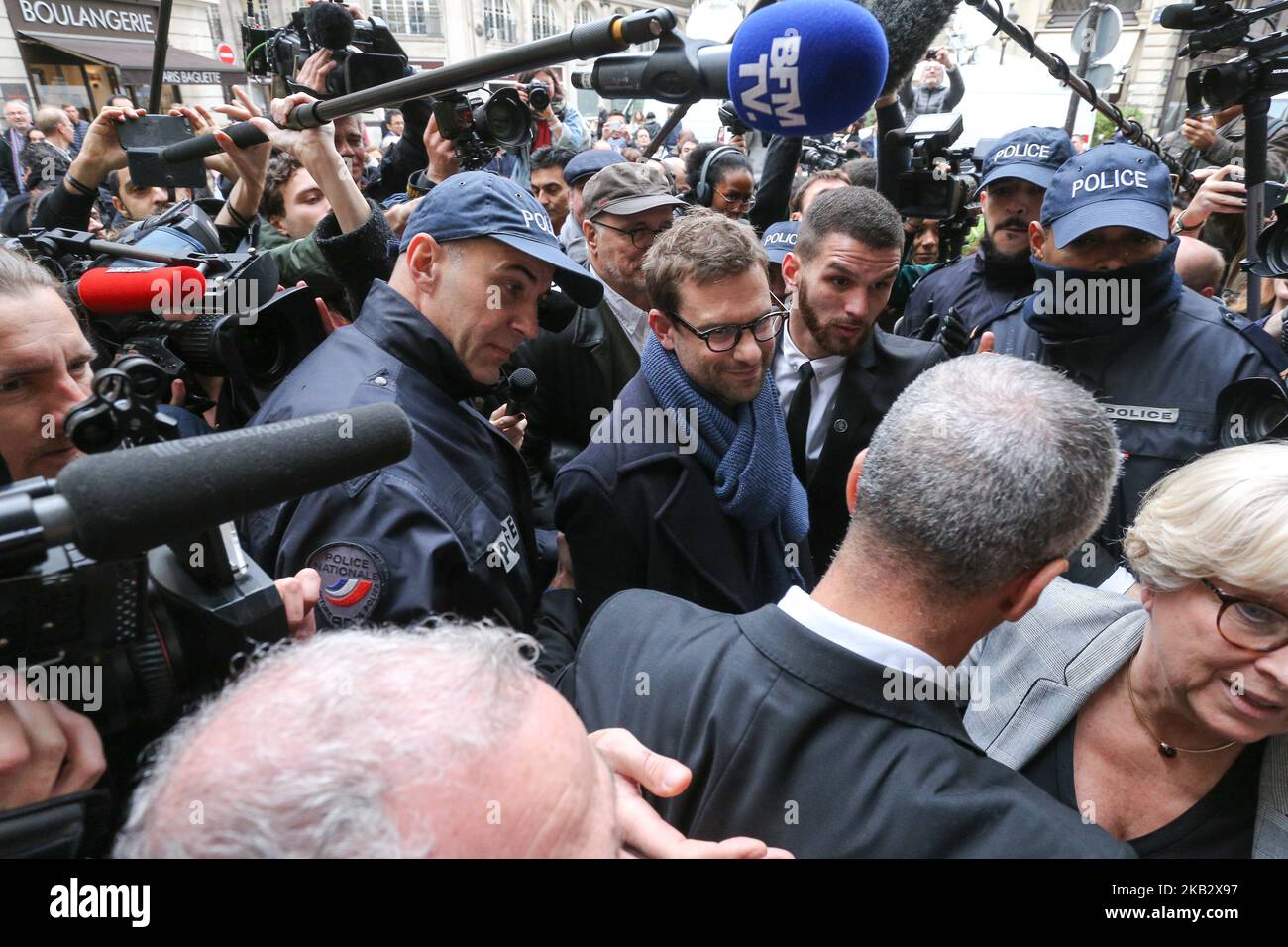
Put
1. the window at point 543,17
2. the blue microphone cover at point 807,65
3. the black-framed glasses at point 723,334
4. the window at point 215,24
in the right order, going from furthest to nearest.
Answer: the window at point 543,17
the window at point 215,24
the black-framed glasses at point 723,334
the blue microphone cover at point 807,65

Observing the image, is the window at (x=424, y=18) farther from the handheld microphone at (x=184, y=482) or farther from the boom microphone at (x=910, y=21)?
the handheld microphone at (x=184, y=482)

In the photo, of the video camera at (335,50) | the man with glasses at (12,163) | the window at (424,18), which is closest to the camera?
the video camera at (335,50)

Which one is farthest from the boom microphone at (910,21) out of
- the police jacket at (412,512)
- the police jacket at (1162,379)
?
the police jacket at (412,512)

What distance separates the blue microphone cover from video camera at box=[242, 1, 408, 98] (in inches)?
55.4

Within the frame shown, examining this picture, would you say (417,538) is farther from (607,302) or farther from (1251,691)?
(607,302)

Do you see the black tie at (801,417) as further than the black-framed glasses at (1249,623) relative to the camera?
Yes

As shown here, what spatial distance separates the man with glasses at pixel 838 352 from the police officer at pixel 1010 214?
0.62 m

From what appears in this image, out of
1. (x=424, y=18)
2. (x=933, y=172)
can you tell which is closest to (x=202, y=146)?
(x=933, y=172)

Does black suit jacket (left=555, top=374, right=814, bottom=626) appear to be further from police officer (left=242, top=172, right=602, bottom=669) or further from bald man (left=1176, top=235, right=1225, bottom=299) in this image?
bald man (left=1176, top=235, right=1225, bottom=299)

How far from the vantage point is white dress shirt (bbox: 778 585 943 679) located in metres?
1.13

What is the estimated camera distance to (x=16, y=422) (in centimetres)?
144

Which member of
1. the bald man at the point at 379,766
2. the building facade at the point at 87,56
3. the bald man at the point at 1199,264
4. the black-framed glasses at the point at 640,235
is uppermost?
the building facade at the point at 87,56

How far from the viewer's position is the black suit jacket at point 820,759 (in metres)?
1.01

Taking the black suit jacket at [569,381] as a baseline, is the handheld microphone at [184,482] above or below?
above
